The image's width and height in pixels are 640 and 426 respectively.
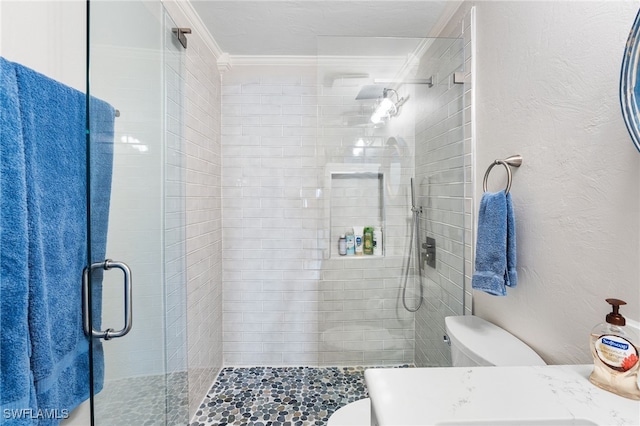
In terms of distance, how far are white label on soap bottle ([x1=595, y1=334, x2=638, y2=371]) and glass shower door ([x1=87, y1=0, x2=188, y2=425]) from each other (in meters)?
1.28

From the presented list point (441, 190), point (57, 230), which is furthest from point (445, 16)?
point (57, 230)

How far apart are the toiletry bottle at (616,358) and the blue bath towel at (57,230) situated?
1.28 m

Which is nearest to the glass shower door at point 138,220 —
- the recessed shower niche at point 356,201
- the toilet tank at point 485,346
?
the recessed shower niche at point 356,201

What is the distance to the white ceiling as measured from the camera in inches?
67.1

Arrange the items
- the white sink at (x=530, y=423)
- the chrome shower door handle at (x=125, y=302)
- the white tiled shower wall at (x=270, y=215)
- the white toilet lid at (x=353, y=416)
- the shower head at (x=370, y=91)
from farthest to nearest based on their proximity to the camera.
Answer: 1. the white tiled shower wall at (x=270, y=215)
2. the shower head at (x=370, y=91)
3. the white toilet lid at (x=353, y=416)
4. the chrome shower door handle at (x=125, y=302)
5. the white sink at (x=530, y=423)

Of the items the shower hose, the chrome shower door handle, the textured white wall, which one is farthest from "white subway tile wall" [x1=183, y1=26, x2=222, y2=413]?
the textured white wall

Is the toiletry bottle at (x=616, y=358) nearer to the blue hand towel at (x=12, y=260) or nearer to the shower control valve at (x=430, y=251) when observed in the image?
the shower control valve at (x=430, y=251)

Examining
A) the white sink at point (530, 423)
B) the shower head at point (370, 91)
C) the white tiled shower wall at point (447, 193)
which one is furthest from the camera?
the shower head at point (370, 91)

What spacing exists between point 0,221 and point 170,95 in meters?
1.00

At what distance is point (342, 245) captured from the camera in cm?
179

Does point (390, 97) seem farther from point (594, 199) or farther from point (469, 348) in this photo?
point (469, 348)

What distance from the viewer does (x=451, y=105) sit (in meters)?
1.64

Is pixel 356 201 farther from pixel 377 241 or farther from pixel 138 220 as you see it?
pixel 138 220

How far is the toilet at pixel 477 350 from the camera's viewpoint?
101 cm
